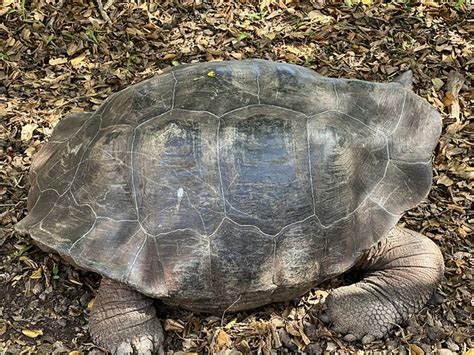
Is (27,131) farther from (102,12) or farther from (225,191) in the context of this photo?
(225,191)

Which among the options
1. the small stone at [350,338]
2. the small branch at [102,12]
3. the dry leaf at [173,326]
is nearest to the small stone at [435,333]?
the small stone at [350,338]

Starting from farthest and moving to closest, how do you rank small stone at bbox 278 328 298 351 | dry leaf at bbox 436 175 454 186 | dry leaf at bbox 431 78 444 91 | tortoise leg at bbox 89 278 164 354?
dry leaf at bbox 431 78 444 91 < dry leaf at bbox 436 175 454 186 < small stone at bbox 278 328 298 351 < tortoise leg at bbox 89 278 164 354

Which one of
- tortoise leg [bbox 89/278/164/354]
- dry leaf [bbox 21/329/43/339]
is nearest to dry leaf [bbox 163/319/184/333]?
tortoise leg [bbox 89/278/164/354]

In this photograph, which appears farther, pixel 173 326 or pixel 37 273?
pixel 37 273

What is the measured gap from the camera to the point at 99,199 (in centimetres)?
409

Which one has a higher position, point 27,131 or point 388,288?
point 27,131

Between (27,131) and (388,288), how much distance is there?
138 inches

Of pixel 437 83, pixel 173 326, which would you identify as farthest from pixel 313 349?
pixel 437 83

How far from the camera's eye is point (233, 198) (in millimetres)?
3947

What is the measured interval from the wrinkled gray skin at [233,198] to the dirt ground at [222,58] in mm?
230

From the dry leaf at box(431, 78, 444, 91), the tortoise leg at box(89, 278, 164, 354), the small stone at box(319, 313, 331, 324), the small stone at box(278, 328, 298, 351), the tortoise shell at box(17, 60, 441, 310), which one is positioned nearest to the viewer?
the tortoise shell at box(17, 60, 441, 310)

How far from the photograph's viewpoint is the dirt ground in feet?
14.3

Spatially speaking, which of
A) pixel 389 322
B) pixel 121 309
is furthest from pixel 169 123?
pixel 389 322

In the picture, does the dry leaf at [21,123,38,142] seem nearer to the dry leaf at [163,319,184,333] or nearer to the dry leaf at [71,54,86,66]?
the dry leaf at [71,54,86,66]
